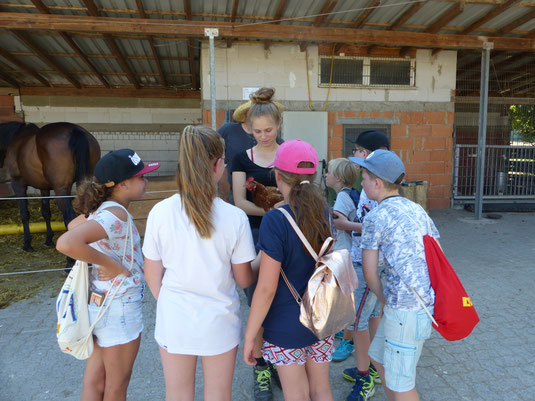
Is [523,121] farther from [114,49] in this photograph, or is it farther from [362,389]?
[362,389]

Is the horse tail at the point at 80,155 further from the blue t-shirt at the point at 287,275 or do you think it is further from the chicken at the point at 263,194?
the blue t-shirt at the point at 287,275

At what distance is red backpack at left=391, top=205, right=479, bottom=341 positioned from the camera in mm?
1542

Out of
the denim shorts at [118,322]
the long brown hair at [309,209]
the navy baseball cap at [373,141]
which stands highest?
the navy baseball cap at [373,141]

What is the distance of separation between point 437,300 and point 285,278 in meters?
0.71

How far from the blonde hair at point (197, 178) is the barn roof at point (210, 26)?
509 centimetres

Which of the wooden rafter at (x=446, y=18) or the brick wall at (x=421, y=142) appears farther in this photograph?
the brick wall at (x=421, y=142)

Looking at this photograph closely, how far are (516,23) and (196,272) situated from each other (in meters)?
8.19

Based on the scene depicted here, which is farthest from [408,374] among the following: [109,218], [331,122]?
[331,122]

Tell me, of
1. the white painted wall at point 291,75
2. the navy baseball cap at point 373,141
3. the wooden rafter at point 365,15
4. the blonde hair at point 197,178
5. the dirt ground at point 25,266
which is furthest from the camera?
the white painted wall at point 291,75

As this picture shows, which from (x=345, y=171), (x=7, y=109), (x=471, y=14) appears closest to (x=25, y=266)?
(x=345, y=171)

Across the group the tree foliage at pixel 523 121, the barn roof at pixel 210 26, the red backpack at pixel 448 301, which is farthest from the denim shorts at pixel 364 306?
the tree foliage at pixel 523 121

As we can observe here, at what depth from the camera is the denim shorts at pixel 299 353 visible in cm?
151

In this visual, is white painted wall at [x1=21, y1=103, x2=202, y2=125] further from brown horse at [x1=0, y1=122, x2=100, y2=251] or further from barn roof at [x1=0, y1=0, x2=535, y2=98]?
brown horse at [x1=0, y1=122, x2=100, y2=251]

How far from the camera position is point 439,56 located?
7.86 m
